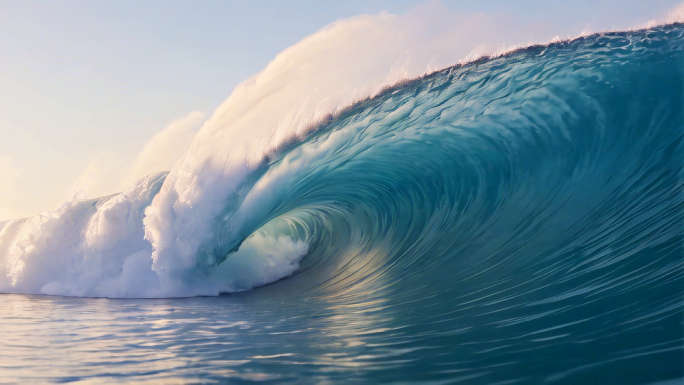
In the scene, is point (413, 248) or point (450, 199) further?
point (450, 199)

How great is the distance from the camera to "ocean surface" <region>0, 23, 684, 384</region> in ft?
7.53

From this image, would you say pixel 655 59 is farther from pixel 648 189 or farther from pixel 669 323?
pixel 669 323

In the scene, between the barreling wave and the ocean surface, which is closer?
the ocean surface

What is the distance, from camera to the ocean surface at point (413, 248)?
7.53 ft

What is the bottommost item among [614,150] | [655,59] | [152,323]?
[152,323]

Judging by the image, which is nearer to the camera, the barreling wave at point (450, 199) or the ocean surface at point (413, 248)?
the ocean surface at point (413, 248)

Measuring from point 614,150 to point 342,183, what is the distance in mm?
4018

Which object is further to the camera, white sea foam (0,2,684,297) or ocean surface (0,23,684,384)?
white sea foam (0,2,684,297)

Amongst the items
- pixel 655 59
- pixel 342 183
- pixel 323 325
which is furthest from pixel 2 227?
pixel 655 59

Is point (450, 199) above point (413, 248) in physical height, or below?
above

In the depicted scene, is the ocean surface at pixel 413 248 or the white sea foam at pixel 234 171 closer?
the ocean surface at pixel 413 248

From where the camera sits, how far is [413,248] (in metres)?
5.87

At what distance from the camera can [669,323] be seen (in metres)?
2.40

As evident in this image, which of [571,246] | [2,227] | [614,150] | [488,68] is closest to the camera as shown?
[571,246]
